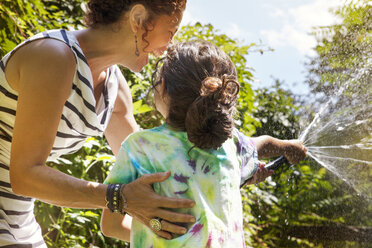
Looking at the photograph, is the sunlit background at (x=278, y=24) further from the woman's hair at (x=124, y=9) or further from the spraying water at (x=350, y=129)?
the woman's hair at (x=124, y=9)

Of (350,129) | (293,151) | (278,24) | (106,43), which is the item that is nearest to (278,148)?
(293,151)

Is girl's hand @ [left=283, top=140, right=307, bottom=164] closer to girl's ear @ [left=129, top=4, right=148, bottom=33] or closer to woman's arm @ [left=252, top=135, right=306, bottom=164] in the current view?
woman's arm @ [left=252, top=135, right=306, bottom=164]

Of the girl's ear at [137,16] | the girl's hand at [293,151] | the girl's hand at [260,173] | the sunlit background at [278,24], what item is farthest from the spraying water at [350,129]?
the girl's ear at [137,16]

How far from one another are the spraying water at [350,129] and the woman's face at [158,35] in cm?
168

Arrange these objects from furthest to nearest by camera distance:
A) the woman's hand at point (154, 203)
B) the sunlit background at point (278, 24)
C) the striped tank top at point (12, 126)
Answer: the sunlit background at point (278, 24), the striped tank top at point (12, 126), the woman's hand at point (154, 203)

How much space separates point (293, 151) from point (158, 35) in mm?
663

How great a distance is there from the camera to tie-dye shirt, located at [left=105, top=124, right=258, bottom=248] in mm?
1253

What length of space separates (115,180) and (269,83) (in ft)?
10.4

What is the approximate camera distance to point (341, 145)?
3223 mm

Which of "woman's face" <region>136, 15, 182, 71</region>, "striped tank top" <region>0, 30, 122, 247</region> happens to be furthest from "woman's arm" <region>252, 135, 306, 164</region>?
"striped tank top" <region>0, 30, 122, 247</region>

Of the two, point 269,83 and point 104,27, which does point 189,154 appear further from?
point 269,83

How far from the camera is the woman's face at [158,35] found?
5.18 ft

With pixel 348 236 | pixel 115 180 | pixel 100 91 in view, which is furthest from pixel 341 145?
pixel 115 180

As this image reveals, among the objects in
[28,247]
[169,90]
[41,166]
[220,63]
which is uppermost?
[220,63]
